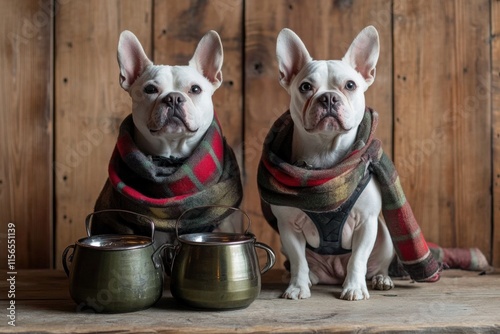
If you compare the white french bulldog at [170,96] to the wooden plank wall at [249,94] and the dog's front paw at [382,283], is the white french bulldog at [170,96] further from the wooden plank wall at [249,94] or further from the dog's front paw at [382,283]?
the dog's front paw at [382,283]

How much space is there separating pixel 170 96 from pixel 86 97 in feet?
1.72

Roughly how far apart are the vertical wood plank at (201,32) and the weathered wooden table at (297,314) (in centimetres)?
64

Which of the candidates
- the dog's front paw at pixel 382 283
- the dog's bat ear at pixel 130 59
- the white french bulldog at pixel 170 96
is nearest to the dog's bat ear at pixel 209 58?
the white french bulldog at pixel 170 96

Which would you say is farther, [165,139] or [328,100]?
[165,139]

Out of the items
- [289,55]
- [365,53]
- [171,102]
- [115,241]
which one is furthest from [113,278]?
[365,53]

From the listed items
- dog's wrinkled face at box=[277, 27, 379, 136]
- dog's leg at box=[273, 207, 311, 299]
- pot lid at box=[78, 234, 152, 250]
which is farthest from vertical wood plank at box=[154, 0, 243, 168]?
pot lid at box=[78, 234, 152, 250]

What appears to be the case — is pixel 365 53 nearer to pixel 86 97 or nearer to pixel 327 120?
pixel 327 120

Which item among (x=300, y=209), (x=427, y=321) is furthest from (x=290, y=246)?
(x=427, y=321)

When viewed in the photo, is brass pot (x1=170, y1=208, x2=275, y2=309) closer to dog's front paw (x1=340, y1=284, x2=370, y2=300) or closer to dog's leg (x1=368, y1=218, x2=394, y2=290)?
dog's front paw (x1=340, y1=284, x2=370, y2=300)

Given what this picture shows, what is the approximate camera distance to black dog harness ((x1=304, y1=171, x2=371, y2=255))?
51.5 inches

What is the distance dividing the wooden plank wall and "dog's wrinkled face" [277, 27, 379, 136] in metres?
0.41

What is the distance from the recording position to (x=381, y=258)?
4.74 ft

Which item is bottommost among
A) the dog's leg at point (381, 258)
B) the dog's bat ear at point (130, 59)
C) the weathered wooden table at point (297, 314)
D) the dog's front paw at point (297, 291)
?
the weathered wooden table at point (297, 314)

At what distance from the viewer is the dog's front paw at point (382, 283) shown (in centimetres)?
140
